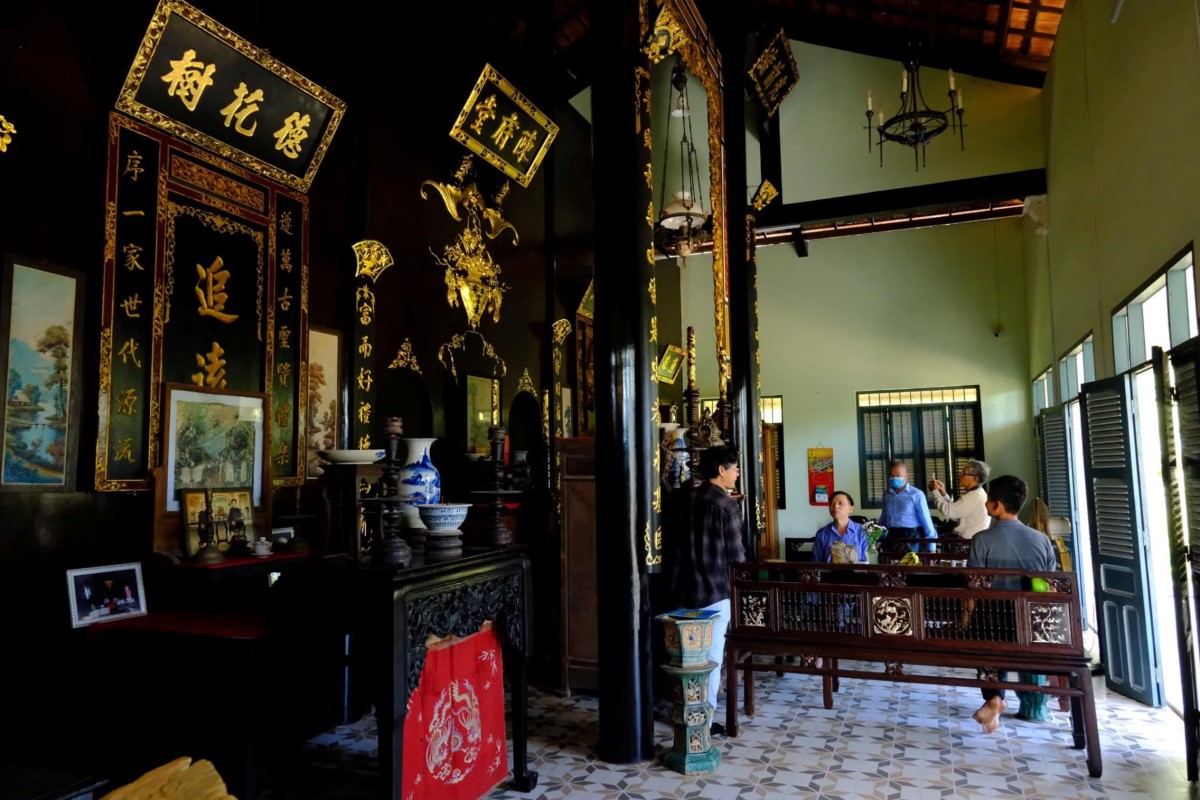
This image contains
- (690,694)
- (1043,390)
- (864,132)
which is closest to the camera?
(690,694)

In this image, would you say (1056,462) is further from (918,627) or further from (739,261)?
(918,627)

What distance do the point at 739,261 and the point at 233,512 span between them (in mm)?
5139

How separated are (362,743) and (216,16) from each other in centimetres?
433

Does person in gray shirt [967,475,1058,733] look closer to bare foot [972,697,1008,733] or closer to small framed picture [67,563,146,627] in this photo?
bare foot [972,697,1008,733]

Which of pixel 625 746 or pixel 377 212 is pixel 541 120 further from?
pixel 625 746

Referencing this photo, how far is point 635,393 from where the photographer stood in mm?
3832

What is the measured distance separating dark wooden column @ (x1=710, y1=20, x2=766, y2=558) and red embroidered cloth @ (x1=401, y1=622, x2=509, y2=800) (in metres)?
4.41

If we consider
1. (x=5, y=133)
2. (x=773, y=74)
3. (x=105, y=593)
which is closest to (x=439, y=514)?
(x=105, y=593)

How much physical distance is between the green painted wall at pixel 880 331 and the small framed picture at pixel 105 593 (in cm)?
988

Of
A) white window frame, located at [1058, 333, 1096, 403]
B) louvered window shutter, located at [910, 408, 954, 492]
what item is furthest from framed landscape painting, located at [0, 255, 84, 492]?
louvered window shutter, located at [910, 408, 954, 492]

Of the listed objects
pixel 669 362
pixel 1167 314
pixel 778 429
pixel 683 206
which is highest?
pixel 683 206

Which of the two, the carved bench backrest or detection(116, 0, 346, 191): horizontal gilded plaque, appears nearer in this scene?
the carved bench backrest

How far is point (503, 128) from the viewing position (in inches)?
256

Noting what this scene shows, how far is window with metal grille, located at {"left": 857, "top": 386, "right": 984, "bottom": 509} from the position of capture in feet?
36.6
